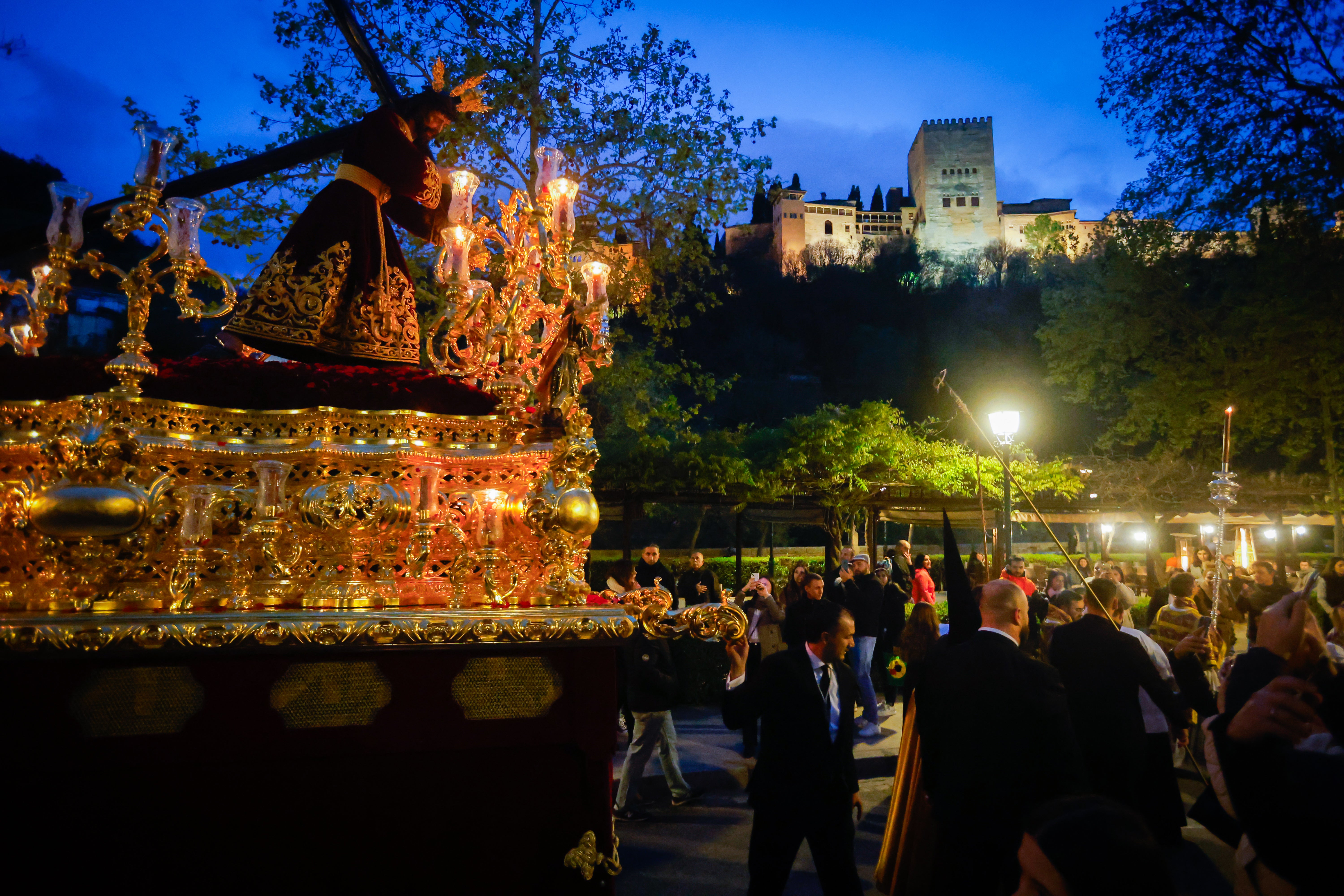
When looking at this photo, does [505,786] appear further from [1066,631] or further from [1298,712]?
[1066,631]

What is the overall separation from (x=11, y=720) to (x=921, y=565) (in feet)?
42.2

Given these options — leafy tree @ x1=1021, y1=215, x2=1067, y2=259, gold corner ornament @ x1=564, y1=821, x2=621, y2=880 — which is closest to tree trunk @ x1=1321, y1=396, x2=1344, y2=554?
gold corner ornament @ x1=564, y1=821, x2=621, y2=880

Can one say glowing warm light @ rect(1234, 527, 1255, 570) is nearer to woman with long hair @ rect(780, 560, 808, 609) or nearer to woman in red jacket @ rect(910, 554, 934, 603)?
woman in red jacket @ rect(910, 554, 934, 603)

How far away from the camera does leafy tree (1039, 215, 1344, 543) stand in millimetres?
18125

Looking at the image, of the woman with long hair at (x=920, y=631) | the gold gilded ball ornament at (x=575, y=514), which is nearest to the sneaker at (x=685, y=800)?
the woman with long hair at (x=920, y=631)

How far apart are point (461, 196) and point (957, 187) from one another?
304ft

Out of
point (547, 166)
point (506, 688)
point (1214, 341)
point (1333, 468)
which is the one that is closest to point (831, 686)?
point (506, 688)

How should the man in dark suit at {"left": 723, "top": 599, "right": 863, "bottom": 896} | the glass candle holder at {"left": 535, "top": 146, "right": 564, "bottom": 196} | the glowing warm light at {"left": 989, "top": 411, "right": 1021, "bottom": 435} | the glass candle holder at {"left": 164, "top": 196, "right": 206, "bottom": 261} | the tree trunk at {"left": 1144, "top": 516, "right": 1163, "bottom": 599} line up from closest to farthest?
the glass candle holder at {"left": 164, "top": 196, "right": 206, "bottom": 261} → the glass candle holder at {"left": 535, "top": 146, "right": 564, "bottom": 196} → the man in dark suit at {"left": 723, "top": 599, "right": 863, "bottom": 896} → the glowing warm light at {"left": 989, "top": 411, "right": 1021, "bottom": 435} → the tree trunk at {"left": 1144, "top": 516, "right": 1163, "bottom": 599}

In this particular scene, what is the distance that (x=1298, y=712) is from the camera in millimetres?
1924

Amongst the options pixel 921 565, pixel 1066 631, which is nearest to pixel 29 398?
pixel 1066 631

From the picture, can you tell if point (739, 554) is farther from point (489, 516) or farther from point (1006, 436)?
point (489, 516)

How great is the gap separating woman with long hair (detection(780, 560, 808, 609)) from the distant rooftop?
283 ft

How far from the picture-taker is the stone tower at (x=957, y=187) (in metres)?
84.3

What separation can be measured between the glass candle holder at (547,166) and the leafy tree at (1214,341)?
20918 mm
